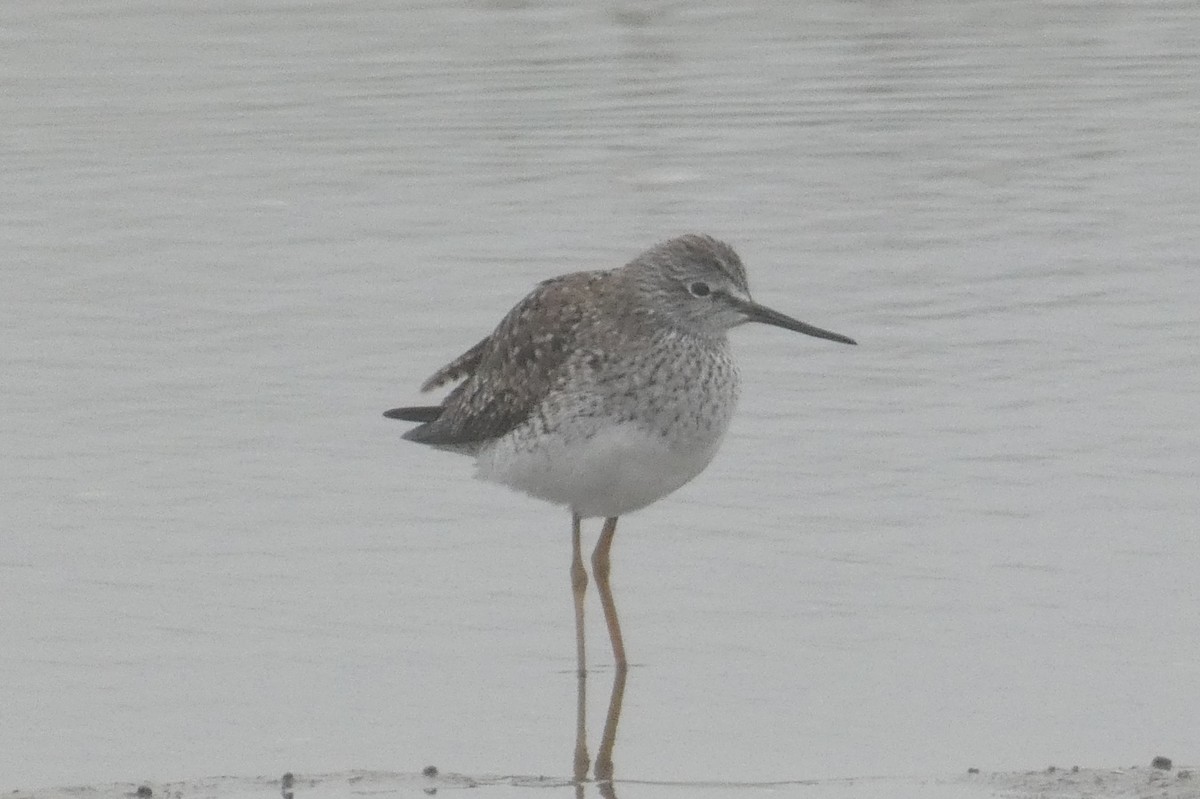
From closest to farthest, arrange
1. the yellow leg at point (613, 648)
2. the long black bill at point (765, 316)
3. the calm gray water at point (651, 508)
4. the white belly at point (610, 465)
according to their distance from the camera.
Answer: the yellow leg at point (613, 648)
the calm gray water at point (651, 508)
the white belly at point (610, 465)
the long black bill at point (765, 316)

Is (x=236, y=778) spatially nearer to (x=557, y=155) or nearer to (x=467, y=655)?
(x=467, y=655)

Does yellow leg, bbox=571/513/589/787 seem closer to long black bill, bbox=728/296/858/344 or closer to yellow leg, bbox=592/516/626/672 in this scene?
yellow leg, bbox=592/516/626/672

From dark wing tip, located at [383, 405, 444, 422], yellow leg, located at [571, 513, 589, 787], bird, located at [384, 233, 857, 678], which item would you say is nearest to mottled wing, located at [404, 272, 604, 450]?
bird, located at [384, 233, 857, 678]

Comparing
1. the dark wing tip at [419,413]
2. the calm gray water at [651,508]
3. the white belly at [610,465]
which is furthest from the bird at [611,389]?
the calm gray water at [651,508]

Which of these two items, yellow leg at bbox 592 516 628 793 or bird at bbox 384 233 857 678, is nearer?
yellow leg at bbox 592 516 628 793

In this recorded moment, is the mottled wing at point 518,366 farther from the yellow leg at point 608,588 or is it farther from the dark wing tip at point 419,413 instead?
the yellow leg at point 608,588

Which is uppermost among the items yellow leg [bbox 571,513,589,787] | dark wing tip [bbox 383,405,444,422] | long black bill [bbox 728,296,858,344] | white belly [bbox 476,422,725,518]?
long black bill [bbox 728,296,858,344]

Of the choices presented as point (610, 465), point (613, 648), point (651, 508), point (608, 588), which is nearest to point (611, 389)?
point (610, 465)

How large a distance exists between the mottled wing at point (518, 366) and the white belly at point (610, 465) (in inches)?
7.6

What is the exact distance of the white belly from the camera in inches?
299

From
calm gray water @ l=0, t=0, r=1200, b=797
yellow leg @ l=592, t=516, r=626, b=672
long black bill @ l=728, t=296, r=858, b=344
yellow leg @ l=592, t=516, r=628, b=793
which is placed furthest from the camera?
long black bill @ l=728, t=296, r=858, b=344

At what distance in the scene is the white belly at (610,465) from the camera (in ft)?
24.9

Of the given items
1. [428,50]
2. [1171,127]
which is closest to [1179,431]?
[1171,127]

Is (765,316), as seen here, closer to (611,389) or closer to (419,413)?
(611,389)
